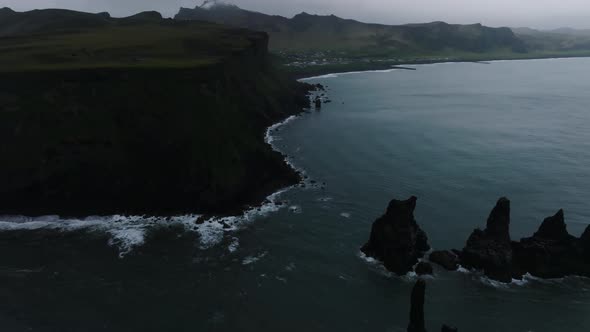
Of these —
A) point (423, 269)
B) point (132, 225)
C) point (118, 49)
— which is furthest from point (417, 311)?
point (118, 49)

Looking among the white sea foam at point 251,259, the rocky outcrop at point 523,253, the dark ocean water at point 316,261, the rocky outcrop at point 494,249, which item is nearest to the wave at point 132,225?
the dark ocean water at point 316,261

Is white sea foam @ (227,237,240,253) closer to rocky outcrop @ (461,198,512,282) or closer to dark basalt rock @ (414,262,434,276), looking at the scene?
dark basalt rock @ (414,262,434,276)

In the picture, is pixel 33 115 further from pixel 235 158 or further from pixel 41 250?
pixel 235 158

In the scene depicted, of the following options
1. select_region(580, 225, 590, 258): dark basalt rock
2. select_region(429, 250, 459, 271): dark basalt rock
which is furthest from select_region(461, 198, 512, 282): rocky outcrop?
select_region(580, 225, 590, 258): dark basalt rock

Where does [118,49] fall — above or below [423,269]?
above

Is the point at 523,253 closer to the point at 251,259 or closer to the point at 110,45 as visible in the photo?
the point at 251,259
